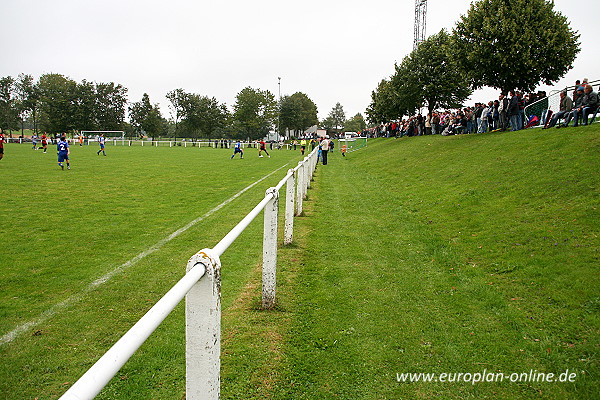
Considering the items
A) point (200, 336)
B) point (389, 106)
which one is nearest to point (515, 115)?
point (200, 336)

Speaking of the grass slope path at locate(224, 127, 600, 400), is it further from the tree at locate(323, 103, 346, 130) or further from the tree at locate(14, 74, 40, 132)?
the tree at locate(323, 103, 346, 130)

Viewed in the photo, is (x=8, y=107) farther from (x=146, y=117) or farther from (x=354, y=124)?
(x=354, y=124)

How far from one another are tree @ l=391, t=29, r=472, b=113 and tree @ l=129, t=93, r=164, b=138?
198 ft

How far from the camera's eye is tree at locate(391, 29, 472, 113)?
36406 millimetres

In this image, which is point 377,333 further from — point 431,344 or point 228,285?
point 228,285

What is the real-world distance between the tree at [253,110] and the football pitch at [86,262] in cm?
7447

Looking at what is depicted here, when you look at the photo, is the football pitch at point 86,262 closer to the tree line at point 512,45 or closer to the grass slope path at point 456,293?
the grass slope path at point 456,293

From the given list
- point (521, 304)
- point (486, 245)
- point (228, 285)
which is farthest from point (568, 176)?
point (228, 285)

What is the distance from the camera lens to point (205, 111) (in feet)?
287

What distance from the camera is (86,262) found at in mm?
5777

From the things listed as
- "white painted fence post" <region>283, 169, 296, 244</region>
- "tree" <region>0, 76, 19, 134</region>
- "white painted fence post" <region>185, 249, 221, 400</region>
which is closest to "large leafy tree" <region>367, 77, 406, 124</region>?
"white painted fence post" <region>283, 169, 296, 244</region>

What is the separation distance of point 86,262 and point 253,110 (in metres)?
82.3

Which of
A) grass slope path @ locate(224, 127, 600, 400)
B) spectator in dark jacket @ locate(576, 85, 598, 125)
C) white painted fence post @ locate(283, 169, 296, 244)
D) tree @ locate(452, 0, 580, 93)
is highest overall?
tree @ locate(452, 0, 580, 93)

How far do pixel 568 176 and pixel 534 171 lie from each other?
1.30 metres
